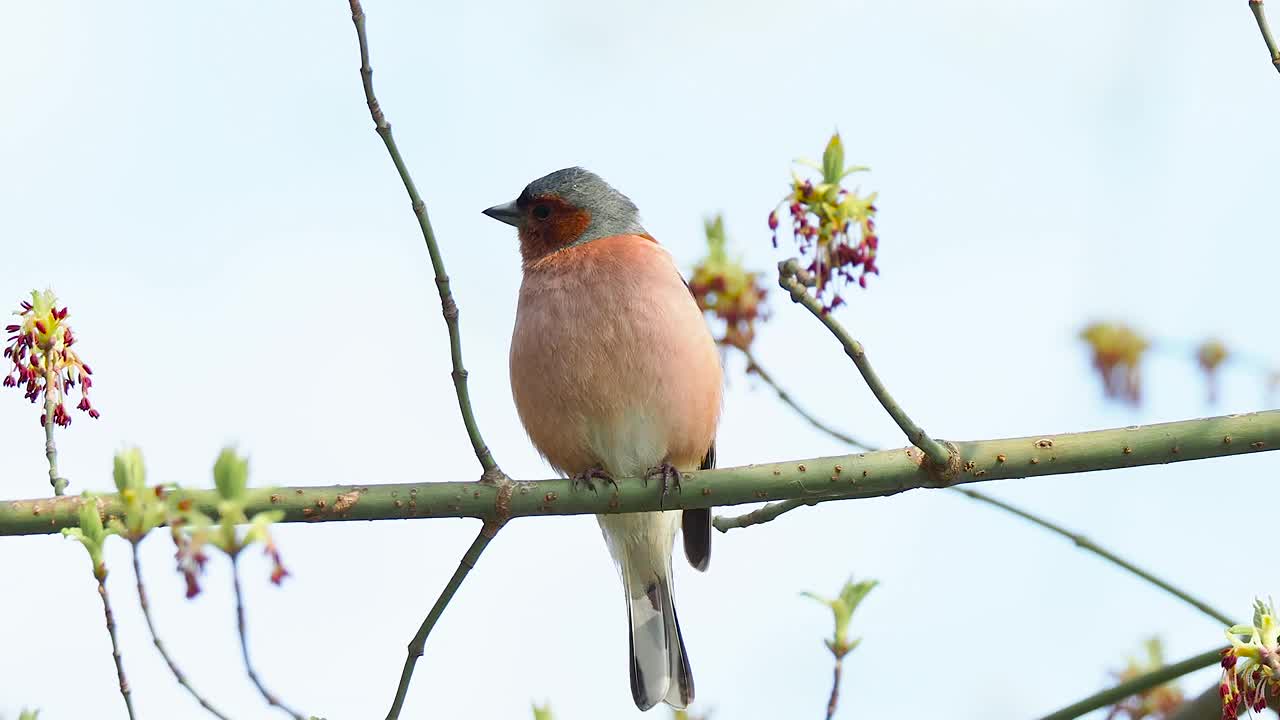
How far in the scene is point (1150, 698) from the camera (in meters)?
5.66

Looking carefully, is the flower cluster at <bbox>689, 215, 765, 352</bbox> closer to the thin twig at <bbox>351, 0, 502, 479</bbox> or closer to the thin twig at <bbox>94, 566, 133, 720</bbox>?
the thin twig at <bbox>351, 0, 502, 479</bbox>

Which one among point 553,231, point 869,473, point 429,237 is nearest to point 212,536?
point 429,237

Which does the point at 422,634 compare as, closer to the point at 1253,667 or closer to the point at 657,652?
the point at 1253,667

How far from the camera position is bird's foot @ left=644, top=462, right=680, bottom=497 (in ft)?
16.5

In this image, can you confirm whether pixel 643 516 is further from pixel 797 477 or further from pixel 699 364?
pixel 797 477

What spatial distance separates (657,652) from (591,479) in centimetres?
223

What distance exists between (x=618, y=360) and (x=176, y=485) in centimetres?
331

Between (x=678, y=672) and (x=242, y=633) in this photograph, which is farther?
(x=678, y=672)

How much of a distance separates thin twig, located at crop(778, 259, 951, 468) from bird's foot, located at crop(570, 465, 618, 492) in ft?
4.33

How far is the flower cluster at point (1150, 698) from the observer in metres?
4.95

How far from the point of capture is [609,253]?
6.79 meters

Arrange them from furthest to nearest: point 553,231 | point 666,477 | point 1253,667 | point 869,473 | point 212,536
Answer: point 553,231
point 666,477
point 869,473
point 1253,667
point 212,536

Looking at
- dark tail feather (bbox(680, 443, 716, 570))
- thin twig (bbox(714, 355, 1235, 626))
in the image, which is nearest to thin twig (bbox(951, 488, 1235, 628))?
thin twig (bbox(714, 355, 1235, 626))

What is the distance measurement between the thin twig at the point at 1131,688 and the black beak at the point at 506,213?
4432 mm
